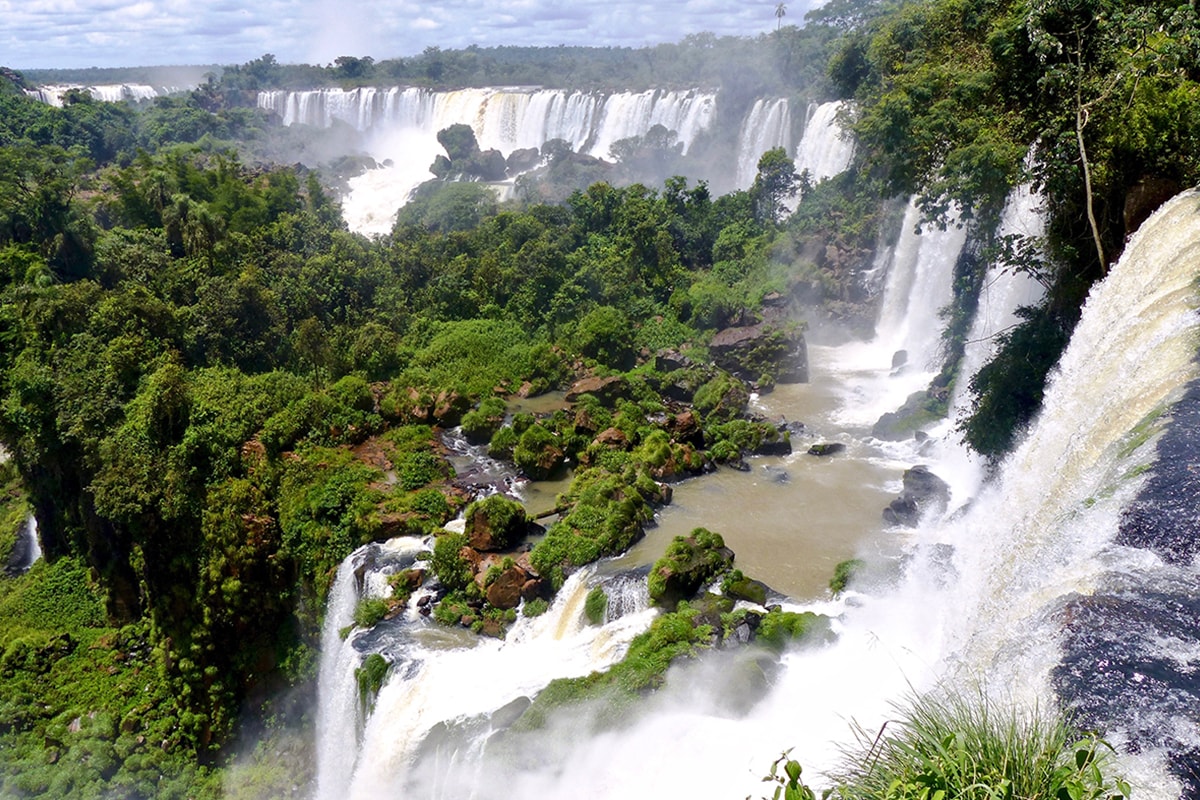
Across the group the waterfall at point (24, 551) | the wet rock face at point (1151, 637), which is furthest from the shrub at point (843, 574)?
the waterfall at point (24, 551)

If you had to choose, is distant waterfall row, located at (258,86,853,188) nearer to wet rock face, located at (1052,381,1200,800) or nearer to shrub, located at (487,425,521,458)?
shrub, located at (487,425,521,458)

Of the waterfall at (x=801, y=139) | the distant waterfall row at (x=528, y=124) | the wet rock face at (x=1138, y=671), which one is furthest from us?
the distant waterfall row at (x=528, y=124)

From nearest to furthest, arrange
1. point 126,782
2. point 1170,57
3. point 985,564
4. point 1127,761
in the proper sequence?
1. point 1127,761
2. point 985,564
3. point 1170,57
4. point 126,782

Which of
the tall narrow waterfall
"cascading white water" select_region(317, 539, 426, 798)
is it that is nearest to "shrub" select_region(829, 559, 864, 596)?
the tall narrow waterfall

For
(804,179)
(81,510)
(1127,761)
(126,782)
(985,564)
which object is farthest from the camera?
(804,179)

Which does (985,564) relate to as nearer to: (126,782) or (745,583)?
(745,583)

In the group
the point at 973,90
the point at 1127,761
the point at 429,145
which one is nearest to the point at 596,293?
the point at 973,90

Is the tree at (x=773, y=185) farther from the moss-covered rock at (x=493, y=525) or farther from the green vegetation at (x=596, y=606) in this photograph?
the green vegetation at (x=596, y=606)
